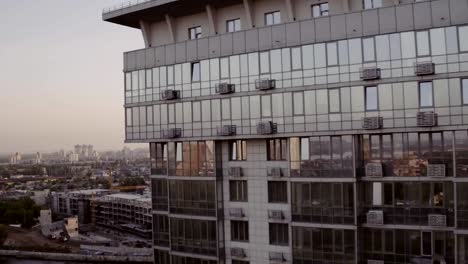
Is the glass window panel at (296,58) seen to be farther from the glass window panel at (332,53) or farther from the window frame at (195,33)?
the window frame at (195,33)

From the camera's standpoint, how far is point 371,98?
65.9ft

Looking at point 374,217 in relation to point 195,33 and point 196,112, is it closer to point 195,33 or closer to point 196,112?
point 196,112

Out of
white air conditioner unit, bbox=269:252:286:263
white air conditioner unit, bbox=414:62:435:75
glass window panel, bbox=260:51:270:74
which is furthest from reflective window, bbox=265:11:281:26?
white air conditioner unit, bbox=269:252:286:263

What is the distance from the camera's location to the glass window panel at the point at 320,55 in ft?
68.5

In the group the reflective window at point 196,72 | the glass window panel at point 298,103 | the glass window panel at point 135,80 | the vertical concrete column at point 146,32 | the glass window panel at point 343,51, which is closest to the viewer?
the glass window panel at point 343,51

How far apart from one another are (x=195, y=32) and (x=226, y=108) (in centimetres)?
478

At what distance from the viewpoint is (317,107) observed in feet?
69.2

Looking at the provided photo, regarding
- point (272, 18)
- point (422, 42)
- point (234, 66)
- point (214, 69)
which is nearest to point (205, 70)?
point (214, 69)

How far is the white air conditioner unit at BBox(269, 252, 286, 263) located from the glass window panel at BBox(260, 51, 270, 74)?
7775 mm

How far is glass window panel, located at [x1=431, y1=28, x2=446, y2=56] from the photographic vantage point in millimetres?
18688

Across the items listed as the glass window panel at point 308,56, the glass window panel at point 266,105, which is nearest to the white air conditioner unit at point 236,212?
the glass window panel at point 266,105

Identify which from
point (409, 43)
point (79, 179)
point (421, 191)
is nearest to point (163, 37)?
point (409, 43)

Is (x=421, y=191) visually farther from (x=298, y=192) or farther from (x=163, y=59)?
(x=163, y=59)

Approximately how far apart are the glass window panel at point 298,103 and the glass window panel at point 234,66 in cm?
Result: 301
